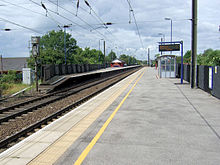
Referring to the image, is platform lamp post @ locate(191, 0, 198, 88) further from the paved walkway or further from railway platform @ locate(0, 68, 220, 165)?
railway platform @ locate(0, 68, 220, 165)

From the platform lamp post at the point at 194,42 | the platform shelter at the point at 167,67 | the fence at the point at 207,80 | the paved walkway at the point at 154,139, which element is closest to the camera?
the paved walkway at the point at 154,139

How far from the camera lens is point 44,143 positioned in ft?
17.8

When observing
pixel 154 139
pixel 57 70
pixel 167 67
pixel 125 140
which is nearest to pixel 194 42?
pixel 167 67

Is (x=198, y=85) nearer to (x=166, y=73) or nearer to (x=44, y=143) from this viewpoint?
(x=166, y=73)

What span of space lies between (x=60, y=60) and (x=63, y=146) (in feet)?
144

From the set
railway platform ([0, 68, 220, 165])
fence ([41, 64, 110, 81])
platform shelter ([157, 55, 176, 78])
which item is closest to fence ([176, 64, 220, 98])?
railway platform ([0, 68, 220, 165])

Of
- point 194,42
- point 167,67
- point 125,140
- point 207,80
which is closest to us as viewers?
point 125,140

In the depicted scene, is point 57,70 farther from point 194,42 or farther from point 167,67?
point 194,42

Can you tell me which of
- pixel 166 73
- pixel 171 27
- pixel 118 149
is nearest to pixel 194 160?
pixel 118 149

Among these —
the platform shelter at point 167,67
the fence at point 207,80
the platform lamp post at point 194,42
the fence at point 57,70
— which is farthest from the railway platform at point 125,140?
the platform shelter at point 167,67

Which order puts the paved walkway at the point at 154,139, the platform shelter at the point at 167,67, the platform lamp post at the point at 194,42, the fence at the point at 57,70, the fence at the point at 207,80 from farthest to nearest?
the platform shelter at the point at 167,67 → the fence at the point at 57,70 → the platform lamp post at the point at 194,42 → the fence at the point at 207,80 → the paved walkway at the point at 154,139

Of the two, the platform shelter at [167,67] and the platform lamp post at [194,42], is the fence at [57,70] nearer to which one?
the platform shelter at [167,67]

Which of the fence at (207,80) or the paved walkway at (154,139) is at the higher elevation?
the fence at (207,80)

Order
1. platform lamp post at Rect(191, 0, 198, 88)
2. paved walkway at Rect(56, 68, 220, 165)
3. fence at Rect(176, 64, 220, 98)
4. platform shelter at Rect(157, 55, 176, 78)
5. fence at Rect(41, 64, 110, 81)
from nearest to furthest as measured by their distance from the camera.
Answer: paved walkway at Rect(56, 68, 220, 165) < fence at Rect(176, 64, 220, 98) < platform lamp post at Rect(191, 0, 198, 88) < fence at Rect(41, 64, 110, 81) < platform shelter at Rect(157, 55, 176, 78)
